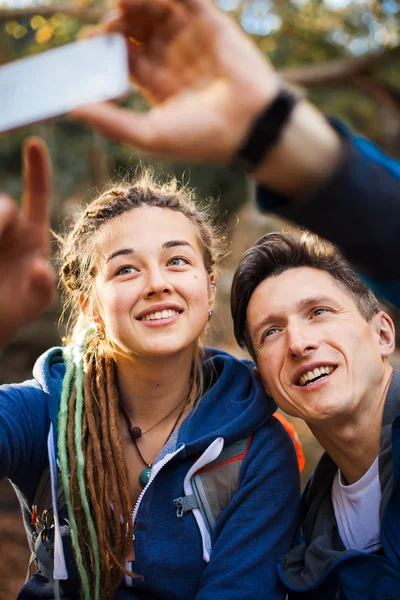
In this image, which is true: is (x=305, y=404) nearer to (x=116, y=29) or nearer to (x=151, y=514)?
(x=151, y=514)

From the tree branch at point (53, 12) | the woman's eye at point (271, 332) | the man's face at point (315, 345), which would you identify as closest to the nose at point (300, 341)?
the man's face at point (315, 345)

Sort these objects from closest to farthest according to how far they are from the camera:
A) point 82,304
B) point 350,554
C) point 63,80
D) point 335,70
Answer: point 63,80 → point 350,554 → point 82,304 → point 335,70

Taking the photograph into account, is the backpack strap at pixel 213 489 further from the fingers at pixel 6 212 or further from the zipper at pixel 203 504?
the fingers at pixel 6 212

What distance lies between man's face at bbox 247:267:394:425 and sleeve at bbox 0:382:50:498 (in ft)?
2.87

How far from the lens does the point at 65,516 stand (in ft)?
7.43

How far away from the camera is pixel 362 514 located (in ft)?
6.82

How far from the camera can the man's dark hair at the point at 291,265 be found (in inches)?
89.3

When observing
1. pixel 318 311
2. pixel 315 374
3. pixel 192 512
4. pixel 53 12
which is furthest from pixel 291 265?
pixel 53 12

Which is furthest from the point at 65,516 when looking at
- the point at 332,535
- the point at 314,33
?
the point at 314,33

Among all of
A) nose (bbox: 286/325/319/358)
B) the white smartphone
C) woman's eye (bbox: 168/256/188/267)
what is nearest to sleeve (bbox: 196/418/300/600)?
nose (bbox: 286/325/319/358)

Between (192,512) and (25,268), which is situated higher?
(25,268)

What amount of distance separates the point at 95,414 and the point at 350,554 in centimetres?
107

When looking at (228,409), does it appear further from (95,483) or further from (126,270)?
(126,270)

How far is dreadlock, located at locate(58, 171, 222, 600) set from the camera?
Answer: 2162 mm
